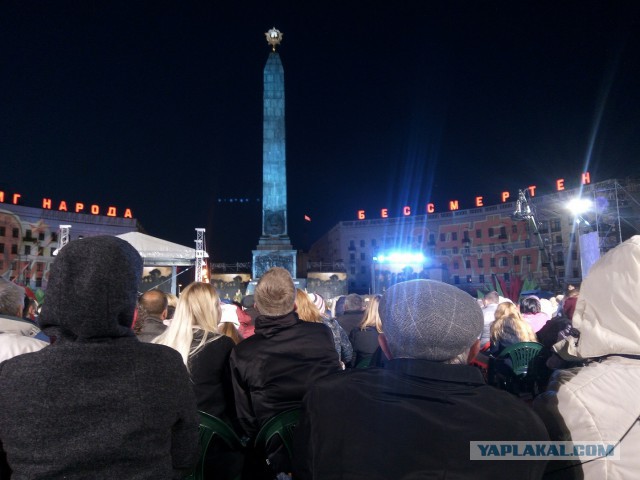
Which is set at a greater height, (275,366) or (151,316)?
(151,316)

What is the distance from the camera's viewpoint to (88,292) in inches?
60.0

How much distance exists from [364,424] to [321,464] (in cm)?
20

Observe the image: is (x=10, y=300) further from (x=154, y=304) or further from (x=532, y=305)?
(x=532, y=305)

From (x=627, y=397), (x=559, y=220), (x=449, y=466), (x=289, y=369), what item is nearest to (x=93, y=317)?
(x=449, y=466)

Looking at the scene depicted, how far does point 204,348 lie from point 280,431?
32.8 inches

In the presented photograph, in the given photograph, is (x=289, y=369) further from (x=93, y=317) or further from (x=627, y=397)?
(x=627, y=397)

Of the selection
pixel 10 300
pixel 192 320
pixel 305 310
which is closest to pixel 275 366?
pixel 192 320

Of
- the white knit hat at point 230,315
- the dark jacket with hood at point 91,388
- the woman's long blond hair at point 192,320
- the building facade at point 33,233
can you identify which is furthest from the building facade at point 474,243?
the dark jacket with hood at point 91,388

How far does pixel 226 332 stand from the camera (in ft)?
12.1

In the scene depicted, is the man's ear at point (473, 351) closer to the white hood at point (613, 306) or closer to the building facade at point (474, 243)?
the white hood at point (613, 306)

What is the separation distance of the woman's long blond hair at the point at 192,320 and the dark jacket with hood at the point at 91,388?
4.19ft

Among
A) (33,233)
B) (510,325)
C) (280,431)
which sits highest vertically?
(33,233)

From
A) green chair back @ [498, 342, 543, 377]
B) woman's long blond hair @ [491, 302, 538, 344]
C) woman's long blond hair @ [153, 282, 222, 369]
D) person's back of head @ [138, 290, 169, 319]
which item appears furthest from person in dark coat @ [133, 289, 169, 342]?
woman's long blond hair @ [491, 302, 538, 344]

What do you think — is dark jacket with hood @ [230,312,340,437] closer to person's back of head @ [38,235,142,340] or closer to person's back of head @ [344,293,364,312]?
person's back of head @ [38,235,142,340]
